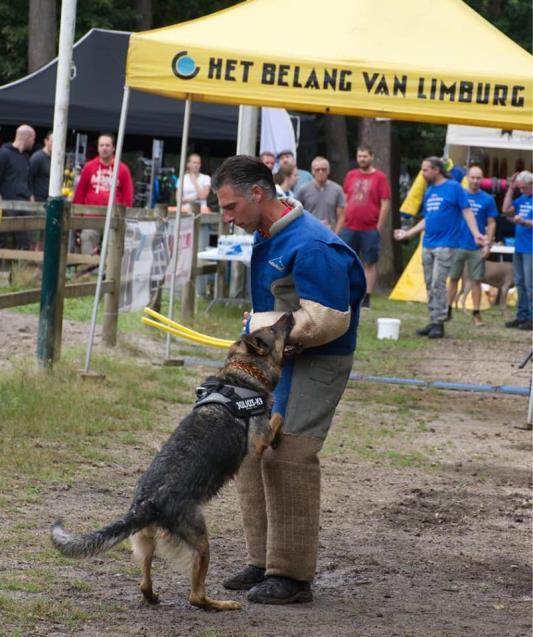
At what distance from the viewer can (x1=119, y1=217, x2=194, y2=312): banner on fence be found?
12133 millimetres

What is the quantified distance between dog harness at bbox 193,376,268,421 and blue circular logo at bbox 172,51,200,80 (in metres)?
4.97

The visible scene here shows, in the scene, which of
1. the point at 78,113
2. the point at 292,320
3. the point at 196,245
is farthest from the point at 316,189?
the point at 292,320

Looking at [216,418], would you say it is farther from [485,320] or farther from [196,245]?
[485,320]

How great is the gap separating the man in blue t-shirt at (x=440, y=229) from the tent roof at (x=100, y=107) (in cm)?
585

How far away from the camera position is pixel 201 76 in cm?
1005

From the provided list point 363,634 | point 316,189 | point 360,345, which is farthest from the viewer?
point 316,189

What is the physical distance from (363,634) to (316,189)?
12.9 m

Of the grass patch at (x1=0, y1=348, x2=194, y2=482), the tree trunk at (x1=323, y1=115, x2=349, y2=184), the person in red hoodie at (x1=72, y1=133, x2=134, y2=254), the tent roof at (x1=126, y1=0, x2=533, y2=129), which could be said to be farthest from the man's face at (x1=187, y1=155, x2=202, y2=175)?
the tree trunk at (x1=323, y1=115, x2=349, y2=184)

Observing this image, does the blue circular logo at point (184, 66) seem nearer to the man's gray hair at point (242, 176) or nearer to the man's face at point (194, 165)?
the man's gray hair at point (242, 176)

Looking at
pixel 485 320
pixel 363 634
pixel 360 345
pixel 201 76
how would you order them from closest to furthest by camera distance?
1. pixel 363 634
2. pixel 201 76
3. pixel 360 345
4. pixel 485 320

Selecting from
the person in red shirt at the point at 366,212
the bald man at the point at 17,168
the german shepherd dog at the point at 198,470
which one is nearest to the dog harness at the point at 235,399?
the german shepherd dog at the point at 198,470

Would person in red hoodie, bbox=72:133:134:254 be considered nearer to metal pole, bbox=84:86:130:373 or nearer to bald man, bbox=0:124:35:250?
bald man, bbox=0:124:35:250

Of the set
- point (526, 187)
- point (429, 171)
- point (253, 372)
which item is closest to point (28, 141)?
point (429, 171)

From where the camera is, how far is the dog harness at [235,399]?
541cm
